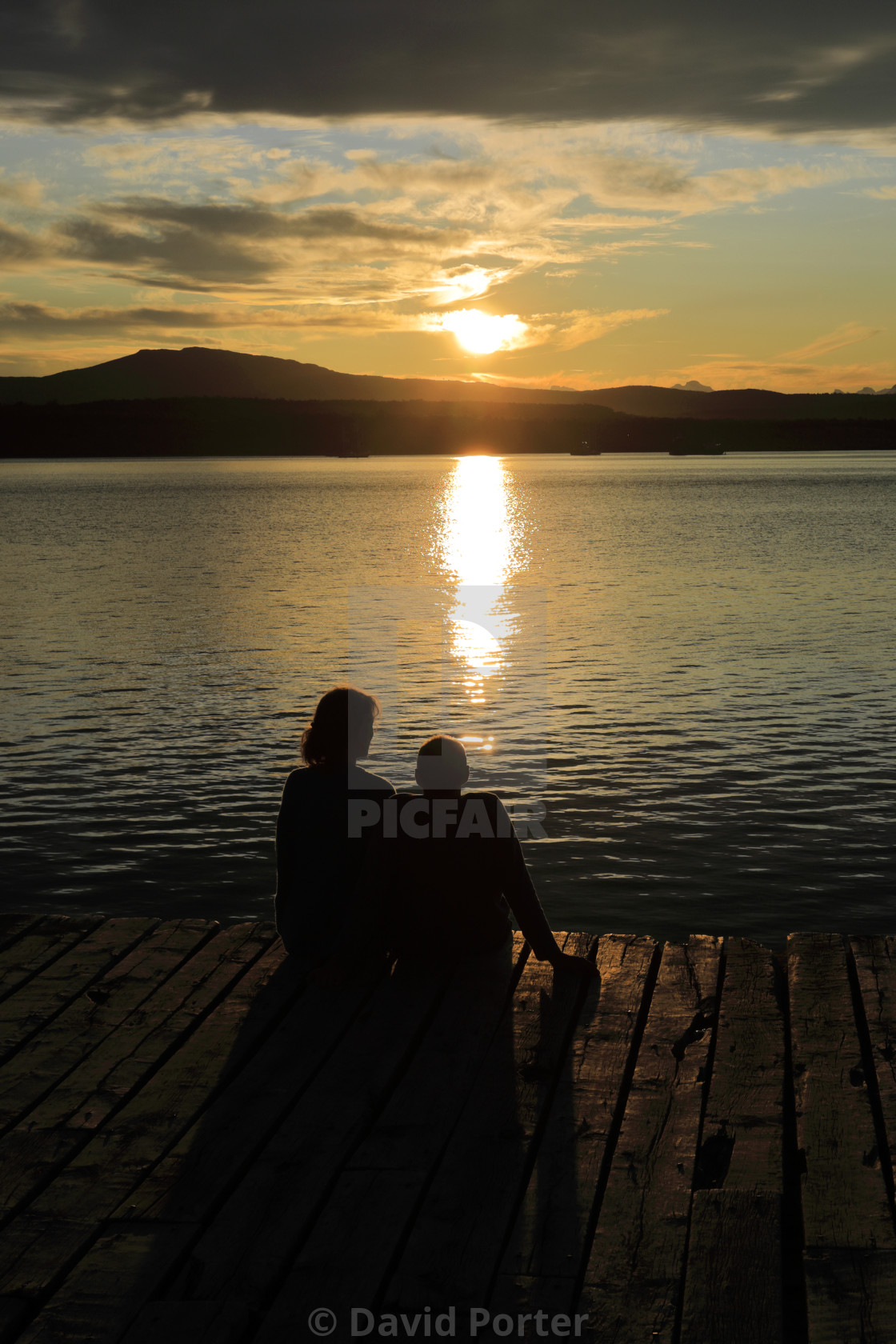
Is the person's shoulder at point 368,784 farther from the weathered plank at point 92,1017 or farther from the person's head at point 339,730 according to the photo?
the weathered plank at point 92,1017

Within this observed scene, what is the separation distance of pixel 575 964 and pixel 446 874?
0.93 meters

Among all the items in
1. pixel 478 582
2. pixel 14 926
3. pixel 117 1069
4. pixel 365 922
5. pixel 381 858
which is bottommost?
pixel 478 582

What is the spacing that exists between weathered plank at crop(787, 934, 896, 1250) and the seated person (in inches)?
51.2

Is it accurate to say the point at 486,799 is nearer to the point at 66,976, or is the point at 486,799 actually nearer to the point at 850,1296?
the point at 66,976

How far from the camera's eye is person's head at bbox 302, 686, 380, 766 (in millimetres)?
6648

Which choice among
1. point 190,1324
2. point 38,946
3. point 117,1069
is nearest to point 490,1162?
point 190,1324

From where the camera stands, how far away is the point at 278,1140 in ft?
16.5

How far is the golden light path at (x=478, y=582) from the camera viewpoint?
25422mm

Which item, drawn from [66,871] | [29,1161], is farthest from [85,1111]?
[66,871]

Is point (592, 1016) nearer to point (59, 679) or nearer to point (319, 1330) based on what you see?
point (319, 1330)

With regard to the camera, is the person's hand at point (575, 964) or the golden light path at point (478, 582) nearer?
the person's hand at point (575, 964)

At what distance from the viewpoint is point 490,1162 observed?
4852mm

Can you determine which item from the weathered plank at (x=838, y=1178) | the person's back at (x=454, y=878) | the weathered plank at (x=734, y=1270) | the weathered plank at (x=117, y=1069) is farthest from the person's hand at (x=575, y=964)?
the weathered plank at (x=734, y=1270)

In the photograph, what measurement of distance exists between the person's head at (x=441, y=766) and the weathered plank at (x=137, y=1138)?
1.43 m
